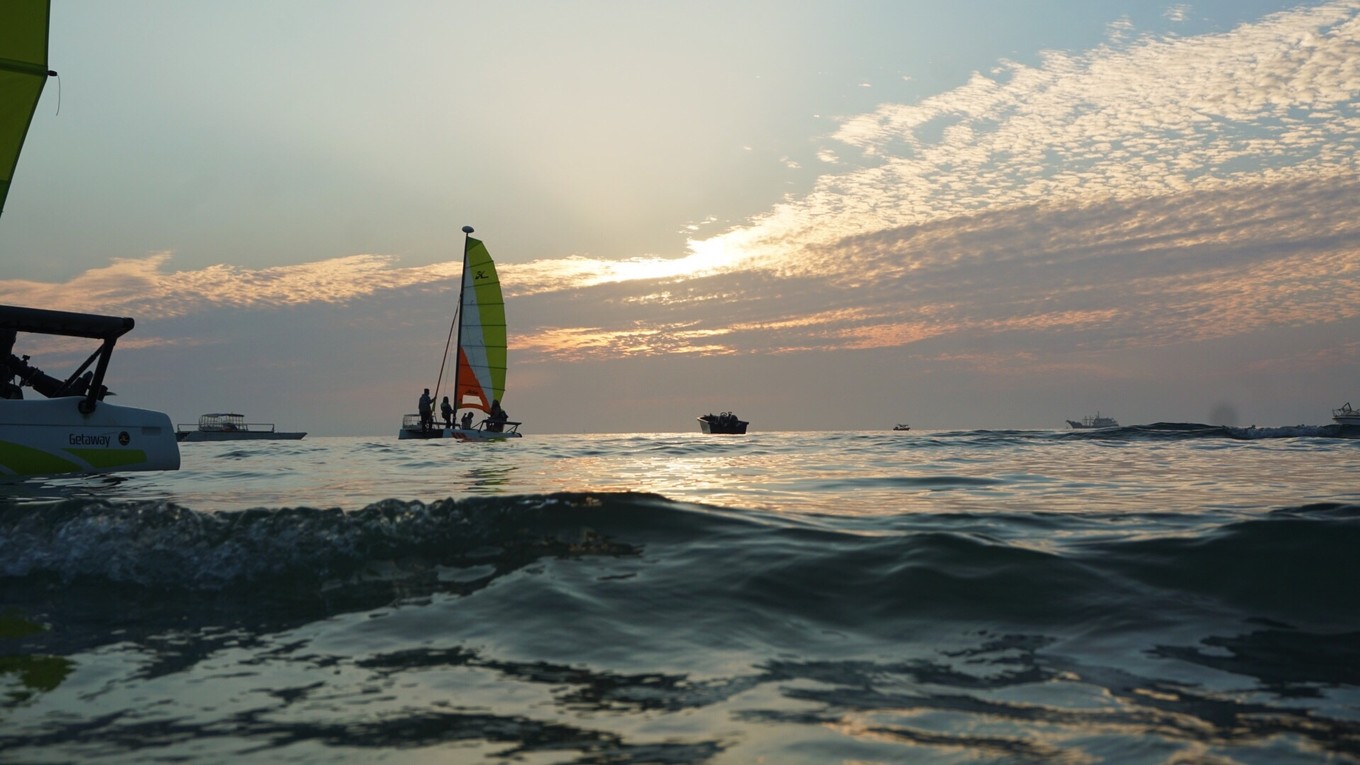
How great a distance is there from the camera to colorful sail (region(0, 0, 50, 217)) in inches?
614

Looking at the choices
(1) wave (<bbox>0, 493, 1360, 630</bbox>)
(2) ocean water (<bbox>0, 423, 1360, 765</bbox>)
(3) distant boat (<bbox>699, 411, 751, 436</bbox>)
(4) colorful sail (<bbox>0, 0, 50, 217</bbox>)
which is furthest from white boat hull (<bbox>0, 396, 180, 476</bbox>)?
(3) distant boat (<bbox>699, 411, 751, 436</bbox>)

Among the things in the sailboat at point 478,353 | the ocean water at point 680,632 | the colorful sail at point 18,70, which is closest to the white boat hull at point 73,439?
the ocean water at point 680,632

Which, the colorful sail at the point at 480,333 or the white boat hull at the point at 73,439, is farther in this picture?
the colorful sail at the point at 480,333

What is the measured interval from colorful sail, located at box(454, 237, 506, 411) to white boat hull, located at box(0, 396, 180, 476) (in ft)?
132

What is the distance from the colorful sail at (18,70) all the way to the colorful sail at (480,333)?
37643mm

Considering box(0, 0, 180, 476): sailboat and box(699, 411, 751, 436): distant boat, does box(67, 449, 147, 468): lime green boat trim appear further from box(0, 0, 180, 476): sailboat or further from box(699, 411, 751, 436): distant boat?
box(699, 411, 751, 436): distant boat

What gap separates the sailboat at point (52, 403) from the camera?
42.1ft

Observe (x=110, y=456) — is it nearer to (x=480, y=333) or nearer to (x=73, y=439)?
(x=73, y=439)

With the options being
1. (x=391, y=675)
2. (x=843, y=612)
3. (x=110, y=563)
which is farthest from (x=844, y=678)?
(x=110, y=563)

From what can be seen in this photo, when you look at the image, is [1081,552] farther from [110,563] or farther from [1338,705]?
[110,563]

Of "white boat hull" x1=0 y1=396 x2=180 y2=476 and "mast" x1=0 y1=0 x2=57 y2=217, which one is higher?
"mast" x1=0 y1=0 x2=57 y2=217

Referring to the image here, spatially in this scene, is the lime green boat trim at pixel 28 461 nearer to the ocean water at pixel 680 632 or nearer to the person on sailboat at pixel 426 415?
the ocean water at pixel 680 632

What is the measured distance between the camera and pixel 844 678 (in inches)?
167

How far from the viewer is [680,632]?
16.8 ft
